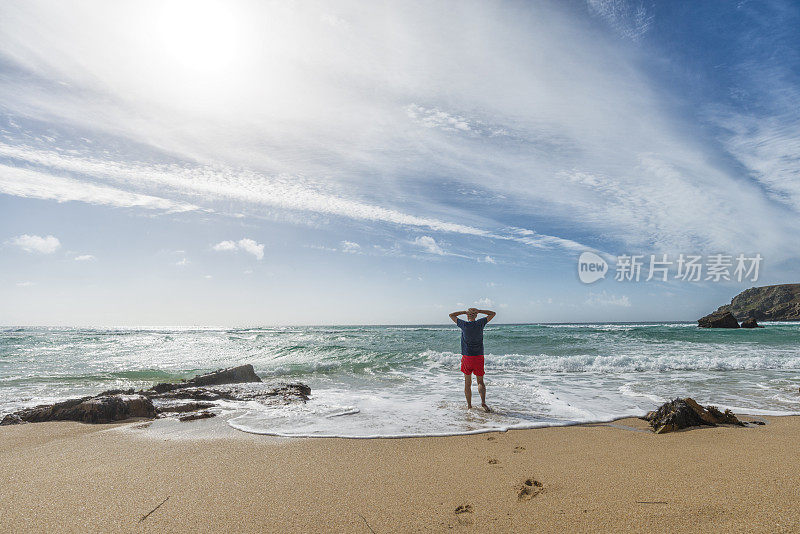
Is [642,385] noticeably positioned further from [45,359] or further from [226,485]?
[45,359]

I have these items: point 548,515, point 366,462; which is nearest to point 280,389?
point 366,462

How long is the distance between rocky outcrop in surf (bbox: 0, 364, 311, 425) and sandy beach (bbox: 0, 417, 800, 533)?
124 cm

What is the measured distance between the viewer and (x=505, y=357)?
57.5 feet

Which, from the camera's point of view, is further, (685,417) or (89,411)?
(89,411)

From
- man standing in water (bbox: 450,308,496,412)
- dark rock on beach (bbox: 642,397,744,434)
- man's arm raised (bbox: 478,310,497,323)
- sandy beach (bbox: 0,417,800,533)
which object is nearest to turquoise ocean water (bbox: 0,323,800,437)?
man standing in water (bbox: 450,308,496,412)

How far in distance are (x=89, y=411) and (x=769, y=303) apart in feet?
343

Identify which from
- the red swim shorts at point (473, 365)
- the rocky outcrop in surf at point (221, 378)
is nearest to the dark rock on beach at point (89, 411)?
the rocky outcrop in surf at point (221, 378)

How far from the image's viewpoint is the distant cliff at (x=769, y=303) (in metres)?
69.8

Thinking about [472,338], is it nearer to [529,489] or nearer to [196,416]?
[529,489]

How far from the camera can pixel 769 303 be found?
76.9 m

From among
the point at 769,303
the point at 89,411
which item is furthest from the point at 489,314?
the point at 769,303

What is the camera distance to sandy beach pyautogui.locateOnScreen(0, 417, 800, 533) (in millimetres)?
2557

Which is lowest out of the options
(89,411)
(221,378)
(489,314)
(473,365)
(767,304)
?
(221,378)

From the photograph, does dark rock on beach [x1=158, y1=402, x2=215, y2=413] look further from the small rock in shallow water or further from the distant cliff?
the distant cliff
